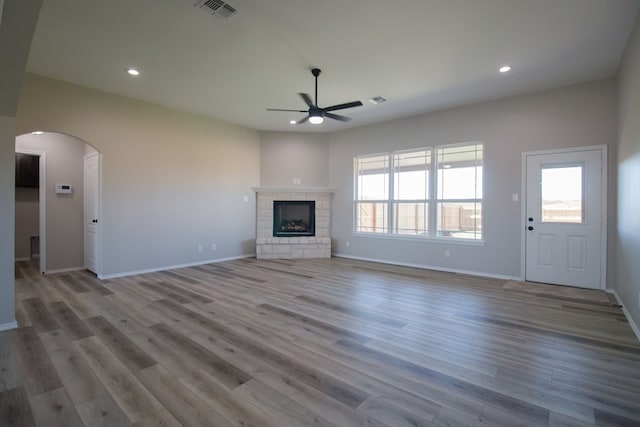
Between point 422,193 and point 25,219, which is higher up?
point 422,193

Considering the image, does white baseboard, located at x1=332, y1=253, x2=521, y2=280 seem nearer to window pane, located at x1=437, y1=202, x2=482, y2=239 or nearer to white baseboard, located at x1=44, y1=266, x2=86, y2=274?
window pane, located at x1=437, y1=202, x2=482, y2=239

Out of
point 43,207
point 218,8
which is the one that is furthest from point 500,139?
point 43,207

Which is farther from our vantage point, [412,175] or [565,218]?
[412,175]

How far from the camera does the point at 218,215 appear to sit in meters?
6.45

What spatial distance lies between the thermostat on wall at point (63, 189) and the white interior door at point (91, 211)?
0.27m

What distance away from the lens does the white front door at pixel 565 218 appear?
170 inches

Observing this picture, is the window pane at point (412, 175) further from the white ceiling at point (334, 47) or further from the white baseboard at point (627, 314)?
the white baseboard at point (627, 314)

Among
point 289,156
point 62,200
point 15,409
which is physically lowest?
point 15,409

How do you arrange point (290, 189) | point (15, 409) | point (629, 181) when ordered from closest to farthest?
point (15, 409) → point (629, 181) → point (290, 189)

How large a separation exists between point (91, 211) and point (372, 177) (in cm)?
545

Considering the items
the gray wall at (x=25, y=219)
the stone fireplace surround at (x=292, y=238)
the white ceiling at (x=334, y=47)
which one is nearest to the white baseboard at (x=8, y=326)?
the white ceiling at (x=334, y=47)

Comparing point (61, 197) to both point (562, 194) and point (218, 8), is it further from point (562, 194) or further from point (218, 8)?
point (562, 194)

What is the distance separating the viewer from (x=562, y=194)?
15.0 ft

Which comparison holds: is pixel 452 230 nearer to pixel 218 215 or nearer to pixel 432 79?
pixel 432 79
